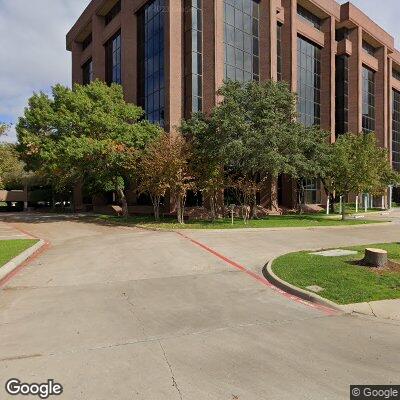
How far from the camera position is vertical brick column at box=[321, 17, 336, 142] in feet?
156

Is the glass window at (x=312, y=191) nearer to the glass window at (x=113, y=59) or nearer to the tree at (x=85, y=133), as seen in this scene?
the tree at (x=85, y=133)

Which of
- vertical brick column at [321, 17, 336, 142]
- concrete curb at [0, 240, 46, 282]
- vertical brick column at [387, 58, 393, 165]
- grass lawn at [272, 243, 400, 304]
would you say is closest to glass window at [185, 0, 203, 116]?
concrete curb at [0, 240, 46, 282]

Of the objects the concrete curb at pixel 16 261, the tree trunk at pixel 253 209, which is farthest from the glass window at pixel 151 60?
the concrete curb at pixel 16 261

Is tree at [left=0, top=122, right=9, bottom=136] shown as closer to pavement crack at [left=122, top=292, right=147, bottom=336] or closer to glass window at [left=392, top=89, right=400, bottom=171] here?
pavement crack at [left=122, top=292, right=147, bottom=336]

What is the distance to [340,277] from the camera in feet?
30.9

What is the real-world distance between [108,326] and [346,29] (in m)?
57.0

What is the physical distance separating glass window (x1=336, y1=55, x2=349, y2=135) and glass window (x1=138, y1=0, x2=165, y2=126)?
91.7ft

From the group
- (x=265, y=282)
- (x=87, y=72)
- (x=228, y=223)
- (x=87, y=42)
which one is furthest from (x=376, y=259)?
(x=87, y=42)

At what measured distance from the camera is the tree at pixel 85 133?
26389 millimetres

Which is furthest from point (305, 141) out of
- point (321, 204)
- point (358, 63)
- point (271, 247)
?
point (358, 63)

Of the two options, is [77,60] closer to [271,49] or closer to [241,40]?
[241,40]

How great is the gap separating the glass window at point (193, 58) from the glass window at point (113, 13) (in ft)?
46.5

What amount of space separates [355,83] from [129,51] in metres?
31.8

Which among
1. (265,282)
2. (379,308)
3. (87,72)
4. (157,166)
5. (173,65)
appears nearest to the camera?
(379,308)
